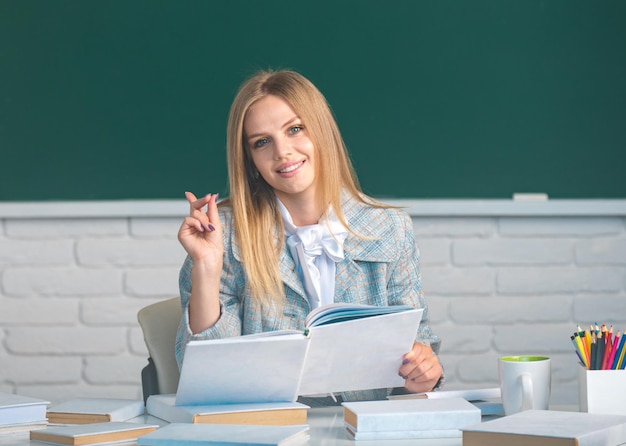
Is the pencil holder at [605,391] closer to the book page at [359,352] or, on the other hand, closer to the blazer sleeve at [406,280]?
the book page at [359,352]

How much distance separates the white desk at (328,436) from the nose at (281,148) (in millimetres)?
589

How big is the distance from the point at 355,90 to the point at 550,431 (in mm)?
1519

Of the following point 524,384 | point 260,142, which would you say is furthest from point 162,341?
point 524,384

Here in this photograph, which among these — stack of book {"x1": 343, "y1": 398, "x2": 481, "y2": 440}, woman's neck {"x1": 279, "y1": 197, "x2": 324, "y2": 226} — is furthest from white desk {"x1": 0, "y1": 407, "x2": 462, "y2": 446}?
woman's neck {"x1": 279, "y1": 197, "x2": 324, "y2": 226}

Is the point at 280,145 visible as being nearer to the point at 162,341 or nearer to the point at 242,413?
the point at 162,341

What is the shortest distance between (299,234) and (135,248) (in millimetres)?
743

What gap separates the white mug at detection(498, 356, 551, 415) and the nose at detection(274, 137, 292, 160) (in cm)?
69

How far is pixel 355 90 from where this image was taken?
240cm

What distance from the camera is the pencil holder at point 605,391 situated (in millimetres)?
1231

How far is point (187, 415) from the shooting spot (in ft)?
4.03

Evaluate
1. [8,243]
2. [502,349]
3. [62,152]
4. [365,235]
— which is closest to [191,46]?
[62,152]

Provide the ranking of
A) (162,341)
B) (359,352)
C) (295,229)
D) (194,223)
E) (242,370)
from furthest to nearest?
(295,229) → (162,341) → (194,223) → (359,352) → (242,370)

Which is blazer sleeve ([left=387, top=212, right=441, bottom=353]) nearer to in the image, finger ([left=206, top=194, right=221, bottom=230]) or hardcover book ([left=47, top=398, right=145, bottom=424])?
finger ([left=206, top=194, right=221, bottom=230])

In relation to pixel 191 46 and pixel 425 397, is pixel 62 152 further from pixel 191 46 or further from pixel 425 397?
pixel 425 397
